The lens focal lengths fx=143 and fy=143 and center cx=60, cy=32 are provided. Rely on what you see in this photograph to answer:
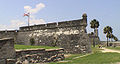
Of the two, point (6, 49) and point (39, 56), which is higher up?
point (6, 49)

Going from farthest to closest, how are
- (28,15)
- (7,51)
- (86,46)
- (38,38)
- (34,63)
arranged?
(28,15), (38,38), (86,46), (34,63), (7,51)

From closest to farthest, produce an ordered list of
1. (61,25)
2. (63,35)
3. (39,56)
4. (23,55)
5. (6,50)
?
(6,50) → (23,55) → (39,56) → (63,35) → (61,25)

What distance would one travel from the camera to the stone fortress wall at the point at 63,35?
18.5 metres

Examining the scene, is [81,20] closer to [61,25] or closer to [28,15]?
[61,25]

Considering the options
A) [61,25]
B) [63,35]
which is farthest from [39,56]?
[61,25]

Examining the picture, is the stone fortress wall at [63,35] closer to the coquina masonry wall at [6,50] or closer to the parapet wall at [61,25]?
the parapet wall at [61,25]

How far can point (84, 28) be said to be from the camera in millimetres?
18609

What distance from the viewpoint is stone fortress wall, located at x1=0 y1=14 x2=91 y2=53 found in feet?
60.6

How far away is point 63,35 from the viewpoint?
1995 cm

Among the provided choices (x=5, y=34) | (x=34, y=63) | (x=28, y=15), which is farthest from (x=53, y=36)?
(x=28, y=15)

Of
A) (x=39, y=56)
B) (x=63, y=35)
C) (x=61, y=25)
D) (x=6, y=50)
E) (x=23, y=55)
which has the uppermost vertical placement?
(x=61, y=25)

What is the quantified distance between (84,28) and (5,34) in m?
13.2

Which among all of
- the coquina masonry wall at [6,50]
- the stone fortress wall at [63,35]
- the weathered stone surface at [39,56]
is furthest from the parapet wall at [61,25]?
the coquina masonry wall at [6,50]

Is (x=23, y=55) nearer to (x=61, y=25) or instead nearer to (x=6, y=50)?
(x=6, y=50)
